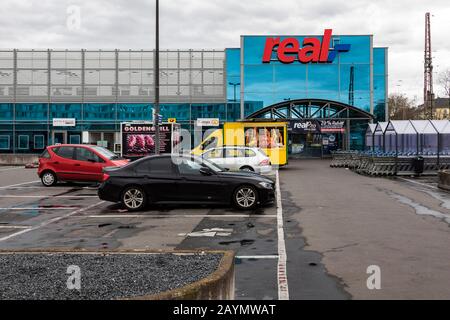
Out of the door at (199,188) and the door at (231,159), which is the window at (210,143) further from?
the door at (199,188)

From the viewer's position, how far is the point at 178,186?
42.6 ft

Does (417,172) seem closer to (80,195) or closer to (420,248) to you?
(80,195)

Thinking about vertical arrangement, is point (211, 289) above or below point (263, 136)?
below

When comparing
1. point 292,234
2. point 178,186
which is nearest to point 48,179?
point 178,186

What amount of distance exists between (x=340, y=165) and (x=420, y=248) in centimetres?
2550

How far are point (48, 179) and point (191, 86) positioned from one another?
1048 inches

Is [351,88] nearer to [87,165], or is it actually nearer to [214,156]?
[214,156]

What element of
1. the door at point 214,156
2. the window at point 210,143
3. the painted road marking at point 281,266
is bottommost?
the painted road marking at point 281,266

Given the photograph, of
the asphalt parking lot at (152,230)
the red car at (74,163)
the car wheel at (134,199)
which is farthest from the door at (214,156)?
the car wheel at (134,199)

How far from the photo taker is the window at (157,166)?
43.0 feet

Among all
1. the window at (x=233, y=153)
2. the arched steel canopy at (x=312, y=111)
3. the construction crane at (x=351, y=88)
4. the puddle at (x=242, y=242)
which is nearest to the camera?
the puddle at (x=242, y=242)

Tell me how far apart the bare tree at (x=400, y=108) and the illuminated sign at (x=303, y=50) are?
44.6 metres

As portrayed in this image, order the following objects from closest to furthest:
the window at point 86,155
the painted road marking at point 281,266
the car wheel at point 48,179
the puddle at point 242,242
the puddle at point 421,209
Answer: the painted road marking at point 281,266, the puddle at point 242,242, the puddle at point 421,209, the window at point 86,155, the car wheel at point 48,179

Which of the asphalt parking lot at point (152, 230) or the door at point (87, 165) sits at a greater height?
the door at point (87, 165)
